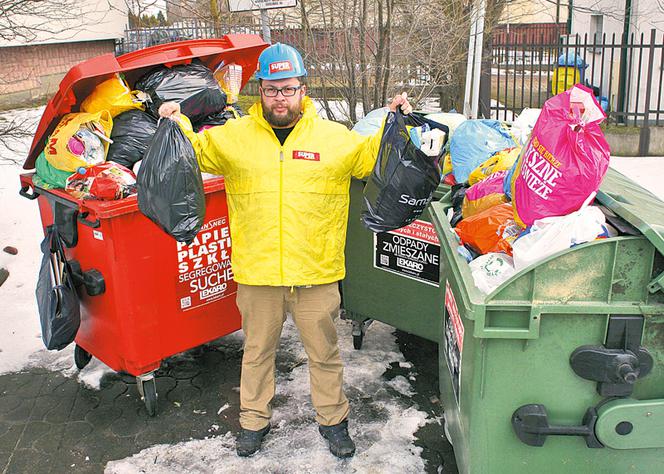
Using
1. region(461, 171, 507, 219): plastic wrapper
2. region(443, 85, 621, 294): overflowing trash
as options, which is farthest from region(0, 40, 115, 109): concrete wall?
region(443, 85, 621, 294): overflowing trash

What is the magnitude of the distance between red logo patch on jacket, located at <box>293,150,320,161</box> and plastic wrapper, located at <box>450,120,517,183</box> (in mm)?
959

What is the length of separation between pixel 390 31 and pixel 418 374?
10.1 ft

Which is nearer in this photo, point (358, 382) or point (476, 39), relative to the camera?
point (358, 382)

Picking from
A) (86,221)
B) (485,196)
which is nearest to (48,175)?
(86,221)

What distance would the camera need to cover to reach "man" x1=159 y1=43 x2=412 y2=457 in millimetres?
2844

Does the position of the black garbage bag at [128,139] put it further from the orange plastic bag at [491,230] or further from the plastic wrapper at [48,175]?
the orange plastic bag at [491,230]

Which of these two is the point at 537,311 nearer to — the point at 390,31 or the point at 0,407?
the point at 0,407

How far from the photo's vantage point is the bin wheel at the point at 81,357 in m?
3.83

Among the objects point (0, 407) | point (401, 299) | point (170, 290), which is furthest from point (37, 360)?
point (401, 299)

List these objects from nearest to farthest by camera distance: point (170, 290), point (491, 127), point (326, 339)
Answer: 1. point (326, 339)
2. point (170, 290)
3. point (491, 127)

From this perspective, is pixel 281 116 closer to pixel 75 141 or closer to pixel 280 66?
pixel 280 66

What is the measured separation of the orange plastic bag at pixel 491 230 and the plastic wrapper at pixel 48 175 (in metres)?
1.96

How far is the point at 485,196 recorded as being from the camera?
2809 millimetres

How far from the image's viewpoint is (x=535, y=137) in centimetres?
239
